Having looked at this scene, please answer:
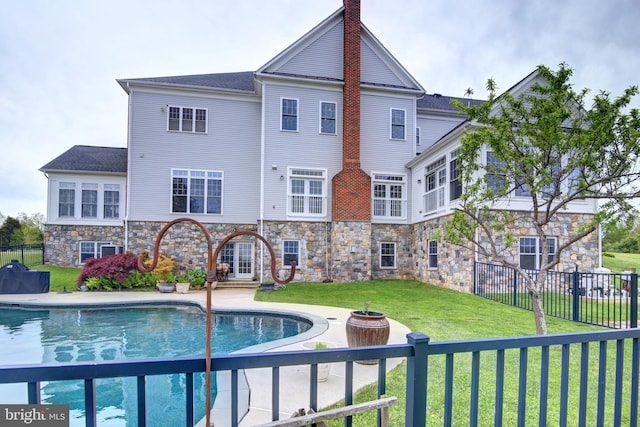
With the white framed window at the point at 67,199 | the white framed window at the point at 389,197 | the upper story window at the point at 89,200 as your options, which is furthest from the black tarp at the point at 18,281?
the white framed window at the point at 389,197

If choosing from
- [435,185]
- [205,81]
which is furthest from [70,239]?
[435,185]

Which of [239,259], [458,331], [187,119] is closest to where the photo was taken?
[458,331]

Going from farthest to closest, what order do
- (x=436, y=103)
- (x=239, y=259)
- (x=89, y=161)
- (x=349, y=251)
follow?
(x=436, y=103), (x=89, y=161), (x=239, y=259), (x=349, y=251)

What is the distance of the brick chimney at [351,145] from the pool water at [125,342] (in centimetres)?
700

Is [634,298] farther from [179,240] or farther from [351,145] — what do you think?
[179,240]

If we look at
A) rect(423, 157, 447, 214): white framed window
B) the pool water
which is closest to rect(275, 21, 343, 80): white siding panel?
rect(423, 157, 447, 214): white framed window

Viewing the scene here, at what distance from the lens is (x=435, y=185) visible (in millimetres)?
14281

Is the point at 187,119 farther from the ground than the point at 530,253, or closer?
farther from the ground

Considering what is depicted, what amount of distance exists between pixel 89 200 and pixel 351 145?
13851 mm

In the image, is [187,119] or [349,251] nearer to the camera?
[349,251]

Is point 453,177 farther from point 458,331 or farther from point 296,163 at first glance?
point 458,331

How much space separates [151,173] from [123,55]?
6.76 m

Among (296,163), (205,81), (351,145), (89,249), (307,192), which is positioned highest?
(205,81)

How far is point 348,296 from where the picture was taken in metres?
11.9
